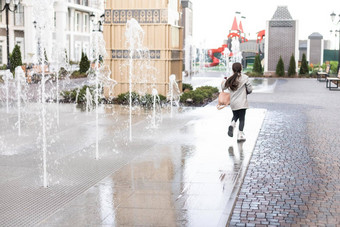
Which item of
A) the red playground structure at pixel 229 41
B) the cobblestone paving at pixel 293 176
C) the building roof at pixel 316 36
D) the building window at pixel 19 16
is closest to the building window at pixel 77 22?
the building window at pixel 19 16

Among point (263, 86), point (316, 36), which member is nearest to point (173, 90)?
point (263, 86)

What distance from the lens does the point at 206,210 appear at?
240 inches

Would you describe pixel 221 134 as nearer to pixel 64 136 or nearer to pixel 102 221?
pixel 64 136

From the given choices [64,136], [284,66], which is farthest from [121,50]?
[284,66]

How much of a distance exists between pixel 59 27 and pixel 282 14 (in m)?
22.0

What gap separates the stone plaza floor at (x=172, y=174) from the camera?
5961 millimetres

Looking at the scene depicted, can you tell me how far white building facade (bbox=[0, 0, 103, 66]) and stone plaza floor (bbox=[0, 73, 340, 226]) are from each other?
30740mm

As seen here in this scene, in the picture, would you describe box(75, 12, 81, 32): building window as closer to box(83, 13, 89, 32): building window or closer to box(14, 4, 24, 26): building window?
box(83, 13, 89, 32): building window

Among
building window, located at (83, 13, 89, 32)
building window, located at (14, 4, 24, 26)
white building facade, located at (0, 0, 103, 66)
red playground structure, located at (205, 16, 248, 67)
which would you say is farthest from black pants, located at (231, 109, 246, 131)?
building window, located at (83, 13, 89, 32)

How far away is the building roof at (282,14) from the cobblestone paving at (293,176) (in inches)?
1143

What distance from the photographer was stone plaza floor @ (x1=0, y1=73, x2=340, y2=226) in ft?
19.6

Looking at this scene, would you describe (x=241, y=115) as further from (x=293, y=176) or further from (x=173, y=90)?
(x=173, y=90)

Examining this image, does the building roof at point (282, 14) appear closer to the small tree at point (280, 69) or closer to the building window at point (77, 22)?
the small tree at point (280, 69)

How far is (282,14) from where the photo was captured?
42.7 m
